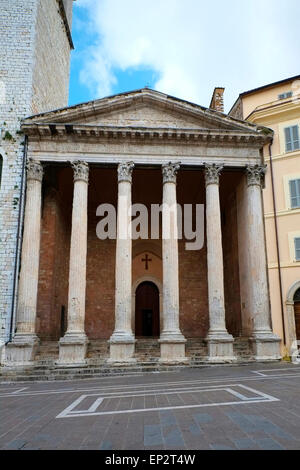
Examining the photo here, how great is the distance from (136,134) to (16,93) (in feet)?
17.3

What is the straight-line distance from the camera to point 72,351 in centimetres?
1277

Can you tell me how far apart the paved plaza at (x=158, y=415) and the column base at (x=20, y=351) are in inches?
110

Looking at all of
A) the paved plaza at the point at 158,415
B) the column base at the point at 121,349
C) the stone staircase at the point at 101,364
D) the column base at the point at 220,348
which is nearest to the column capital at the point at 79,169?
the column base at the point at 121,349

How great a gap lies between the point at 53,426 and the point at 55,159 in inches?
438

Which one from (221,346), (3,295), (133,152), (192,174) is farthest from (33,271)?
(192,174)

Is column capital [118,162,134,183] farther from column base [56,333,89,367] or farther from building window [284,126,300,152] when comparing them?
building window [284,126,300,152]

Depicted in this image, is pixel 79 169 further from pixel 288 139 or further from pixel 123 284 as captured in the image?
pixel 288 139

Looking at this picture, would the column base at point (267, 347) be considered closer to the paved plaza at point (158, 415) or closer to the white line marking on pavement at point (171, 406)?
the paved plaza at point (158, 415)

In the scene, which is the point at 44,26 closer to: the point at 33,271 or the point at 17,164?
the point at 17,164

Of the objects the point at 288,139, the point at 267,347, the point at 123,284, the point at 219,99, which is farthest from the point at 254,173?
the point at 123,284

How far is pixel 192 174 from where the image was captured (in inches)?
695

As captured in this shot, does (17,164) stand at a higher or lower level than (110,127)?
lower

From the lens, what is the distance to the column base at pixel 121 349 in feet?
42.0

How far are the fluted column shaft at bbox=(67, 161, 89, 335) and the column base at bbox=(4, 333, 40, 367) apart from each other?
1364 mm
